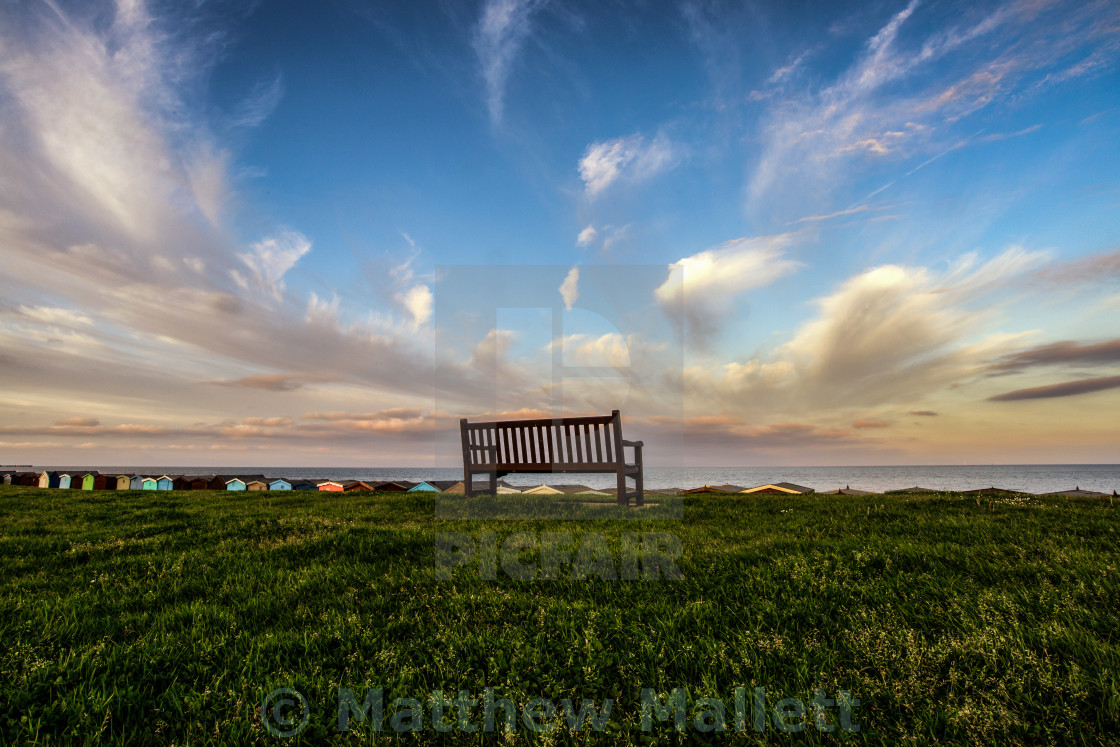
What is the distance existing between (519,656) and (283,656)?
4.92ft

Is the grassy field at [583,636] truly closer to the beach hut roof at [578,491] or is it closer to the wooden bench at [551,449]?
the wooden bench at [551,449]

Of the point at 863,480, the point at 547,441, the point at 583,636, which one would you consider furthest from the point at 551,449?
the point at 863,480

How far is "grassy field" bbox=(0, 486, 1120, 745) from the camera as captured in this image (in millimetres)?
2467

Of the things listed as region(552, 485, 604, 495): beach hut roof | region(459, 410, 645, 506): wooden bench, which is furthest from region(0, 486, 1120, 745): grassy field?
region(552, 485, 604, 495): beach hut roof

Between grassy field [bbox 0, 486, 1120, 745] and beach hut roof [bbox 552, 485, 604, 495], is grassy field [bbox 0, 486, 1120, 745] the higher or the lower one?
the higher one

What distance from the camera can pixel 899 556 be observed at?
465 cm

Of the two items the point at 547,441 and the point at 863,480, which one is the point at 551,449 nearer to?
the point at 547,441

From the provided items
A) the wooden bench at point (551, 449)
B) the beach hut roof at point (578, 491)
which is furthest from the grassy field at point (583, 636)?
the beach hut roof at point (578, 491)

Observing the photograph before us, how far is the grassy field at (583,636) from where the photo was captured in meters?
2.47

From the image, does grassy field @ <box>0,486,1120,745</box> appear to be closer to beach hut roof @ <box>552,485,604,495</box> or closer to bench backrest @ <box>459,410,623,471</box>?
bench backrest @ <box>459,410,623,471</box>

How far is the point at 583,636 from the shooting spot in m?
3.30

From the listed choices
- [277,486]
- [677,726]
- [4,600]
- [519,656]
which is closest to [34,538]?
[4,600]

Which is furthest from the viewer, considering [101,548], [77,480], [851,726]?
[77,480]

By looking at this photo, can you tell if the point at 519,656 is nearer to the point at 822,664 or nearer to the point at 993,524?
the point at 822,664
